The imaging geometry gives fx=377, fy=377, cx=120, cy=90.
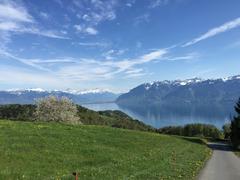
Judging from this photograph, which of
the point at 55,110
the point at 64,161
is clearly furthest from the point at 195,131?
the point at 64,161

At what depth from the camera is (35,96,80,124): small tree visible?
298 feet

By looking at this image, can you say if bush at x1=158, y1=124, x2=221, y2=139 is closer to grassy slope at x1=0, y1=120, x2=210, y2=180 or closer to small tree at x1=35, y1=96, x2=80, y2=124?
small tree at x1=35, y1=96, x2=80, y2=124

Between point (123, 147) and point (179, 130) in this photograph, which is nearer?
point (123, 147)

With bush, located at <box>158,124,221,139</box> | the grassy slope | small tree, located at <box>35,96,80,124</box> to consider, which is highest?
small tree, located at <box>35,96,80,124</box>

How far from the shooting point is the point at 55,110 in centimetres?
9238

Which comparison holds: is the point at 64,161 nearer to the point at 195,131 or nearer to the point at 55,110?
the point at 55,110

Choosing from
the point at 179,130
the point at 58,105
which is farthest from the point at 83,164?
the point at 179,130

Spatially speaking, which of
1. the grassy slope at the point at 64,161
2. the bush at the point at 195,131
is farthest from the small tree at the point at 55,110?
the bush at the point at 195,131

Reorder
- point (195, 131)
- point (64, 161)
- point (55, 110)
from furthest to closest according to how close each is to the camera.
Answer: point (195, 131)
point (55, 110)
point (64, 161)

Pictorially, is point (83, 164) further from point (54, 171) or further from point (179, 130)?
point (179, 130)

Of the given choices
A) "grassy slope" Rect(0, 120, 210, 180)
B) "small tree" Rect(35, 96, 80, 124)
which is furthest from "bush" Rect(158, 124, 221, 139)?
"grassy slope" Rect(0, 120, 210, 180)

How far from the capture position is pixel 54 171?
19219 mm

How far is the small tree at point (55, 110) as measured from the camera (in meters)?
90.9

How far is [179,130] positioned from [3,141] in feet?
560
